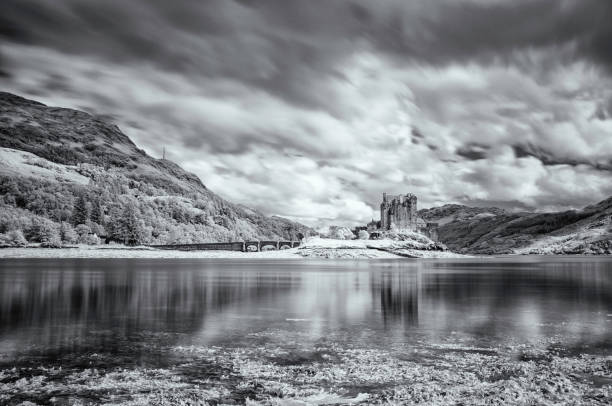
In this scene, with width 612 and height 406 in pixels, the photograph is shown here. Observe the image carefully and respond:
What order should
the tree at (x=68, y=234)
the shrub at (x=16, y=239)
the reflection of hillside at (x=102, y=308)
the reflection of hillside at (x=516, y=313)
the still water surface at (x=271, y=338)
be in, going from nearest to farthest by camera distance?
1. the still water surface at (x=271, y=338)
2. the reflection of hillside at (x=102, y=308)
3. the reflection of hillside at (x=516, y=313)
4. the shrub at (x=16, y=239)
5. the tree at (x=68, y=234)

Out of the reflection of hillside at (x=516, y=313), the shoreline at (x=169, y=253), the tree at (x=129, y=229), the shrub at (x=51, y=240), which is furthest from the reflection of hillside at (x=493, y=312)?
the tree at (x=129, y=229)

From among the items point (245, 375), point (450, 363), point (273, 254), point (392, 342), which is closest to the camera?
point (245, 375)

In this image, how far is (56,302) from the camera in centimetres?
3145

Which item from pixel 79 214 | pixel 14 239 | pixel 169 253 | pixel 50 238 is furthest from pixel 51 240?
pixel 169 253

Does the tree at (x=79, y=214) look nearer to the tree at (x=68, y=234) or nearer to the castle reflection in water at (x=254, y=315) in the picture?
Result: the tree at (x=68, y=234)

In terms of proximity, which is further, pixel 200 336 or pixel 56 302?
pixel 56 302

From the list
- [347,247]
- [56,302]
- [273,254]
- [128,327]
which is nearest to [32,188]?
[273,254]

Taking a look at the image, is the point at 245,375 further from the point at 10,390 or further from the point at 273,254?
the point at 273,254

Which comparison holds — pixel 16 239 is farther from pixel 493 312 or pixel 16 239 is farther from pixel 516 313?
pixel 516 313

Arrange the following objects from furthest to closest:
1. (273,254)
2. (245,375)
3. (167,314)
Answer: (273,254)
(167,314)
(245,375)

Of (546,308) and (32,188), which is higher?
(32,188)

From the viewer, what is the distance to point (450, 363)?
606 inches

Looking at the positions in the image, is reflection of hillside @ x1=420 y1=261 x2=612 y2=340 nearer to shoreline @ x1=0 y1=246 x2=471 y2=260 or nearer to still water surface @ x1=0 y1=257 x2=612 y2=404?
still water surface @ x1=0 y1=257 x2=612 y2=404

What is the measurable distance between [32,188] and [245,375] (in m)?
212
